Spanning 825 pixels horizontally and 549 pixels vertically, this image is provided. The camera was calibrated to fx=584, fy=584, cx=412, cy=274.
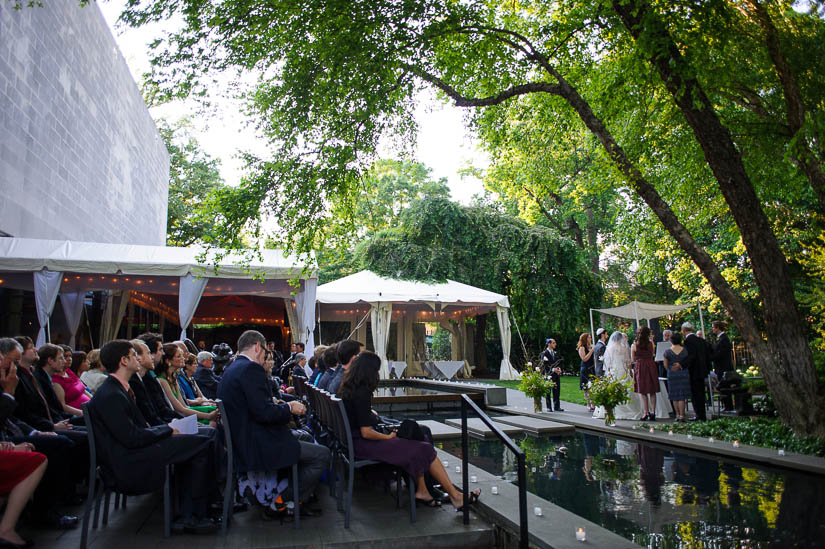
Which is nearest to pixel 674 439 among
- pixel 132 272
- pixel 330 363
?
pixel 330 363

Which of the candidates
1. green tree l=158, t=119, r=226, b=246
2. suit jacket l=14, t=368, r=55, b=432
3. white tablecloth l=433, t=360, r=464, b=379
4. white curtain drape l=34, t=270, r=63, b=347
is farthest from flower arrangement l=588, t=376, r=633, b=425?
green tree l=158, t=119, r=226, b=246

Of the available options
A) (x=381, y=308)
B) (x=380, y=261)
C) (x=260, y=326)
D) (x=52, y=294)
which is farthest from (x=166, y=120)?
(x=52, y=294)

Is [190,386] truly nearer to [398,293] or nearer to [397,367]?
[398,293]

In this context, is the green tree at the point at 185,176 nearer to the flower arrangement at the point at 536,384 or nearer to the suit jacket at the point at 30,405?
Result: the flower arrangement at the point at 536,384

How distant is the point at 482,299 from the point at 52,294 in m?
11.6

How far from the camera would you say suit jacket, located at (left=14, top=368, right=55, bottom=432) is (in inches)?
174

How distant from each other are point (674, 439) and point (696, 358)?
2.22 m

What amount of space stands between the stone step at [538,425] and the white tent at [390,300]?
8.09m

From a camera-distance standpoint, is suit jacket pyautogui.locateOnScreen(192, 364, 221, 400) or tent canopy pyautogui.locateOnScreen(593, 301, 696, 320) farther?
tent canopy pyautogui.locateOnScreen(593, 301, 696, 320)

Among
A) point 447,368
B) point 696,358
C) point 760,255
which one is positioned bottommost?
point 447,368

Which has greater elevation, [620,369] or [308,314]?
[308,314]

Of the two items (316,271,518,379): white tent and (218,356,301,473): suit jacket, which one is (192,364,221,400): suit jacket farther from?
(316,271,518,379): white tent

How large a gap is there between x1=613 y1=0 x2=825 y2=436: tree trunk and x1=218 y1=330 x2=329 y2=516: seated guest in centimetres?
592

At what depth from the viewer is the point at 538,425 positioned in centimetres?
916
